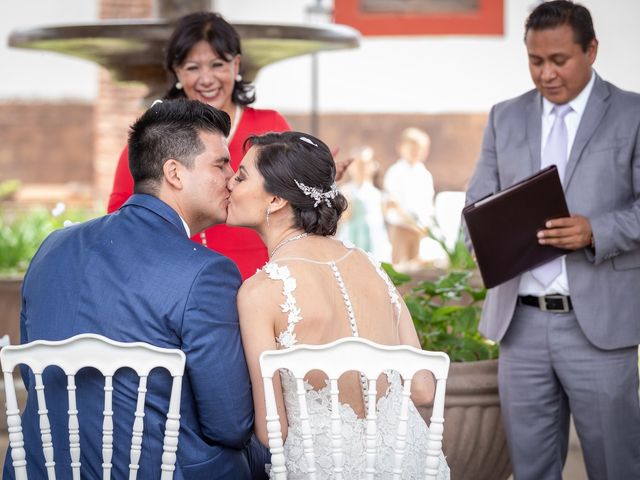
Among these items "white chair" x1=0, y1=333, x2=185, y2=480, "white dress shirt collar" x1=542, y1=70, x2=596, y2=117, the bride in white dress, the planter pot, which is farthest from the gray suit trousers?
"white chair" x1=0, y1=333, x2=185, y2=480

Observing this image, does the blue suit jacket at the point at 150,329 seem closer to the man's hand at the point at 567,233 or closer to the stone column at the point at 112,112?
the man's hand at the point at 567,233

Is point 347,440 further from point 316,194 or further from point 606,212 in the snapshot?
point 606,212

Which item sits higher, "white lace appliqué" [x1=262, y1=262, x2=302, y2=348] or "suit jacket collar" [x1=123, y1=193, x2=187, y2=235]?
"suit jacket collar" [x1=123, y1=193, x2=187, y2=235]

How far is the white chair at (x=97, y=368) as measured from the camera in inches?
84.6

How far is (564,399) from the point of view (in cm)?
332

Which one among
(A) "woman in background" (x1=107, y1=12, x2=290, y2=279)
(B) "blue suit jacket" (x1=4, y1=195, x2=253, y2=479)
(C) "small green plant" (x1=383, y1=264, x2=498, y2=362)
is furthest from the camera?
(C) "small green plant" (x1=383, y1=264, x2=498, y2=362)

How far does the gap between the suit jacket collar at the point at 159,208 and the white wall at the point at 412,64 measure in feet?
36.1

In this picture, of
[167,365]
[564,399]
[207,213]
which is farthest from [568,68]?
[167,365]

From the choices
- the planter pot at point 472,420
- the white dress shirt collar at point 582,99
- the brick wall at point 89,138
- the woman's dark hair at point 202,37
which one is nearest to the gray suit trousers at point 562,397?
the planter pot at point 472,420

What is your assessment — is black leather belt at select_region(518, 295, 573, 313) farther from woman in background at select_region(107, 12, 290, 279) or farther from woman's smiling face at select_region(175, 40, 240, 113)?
woman's smiling face at select_region(175, 40, 240, 113)

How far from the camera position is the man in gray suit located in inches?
124

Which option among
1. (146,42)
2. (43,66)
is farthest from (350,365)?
(43,66)

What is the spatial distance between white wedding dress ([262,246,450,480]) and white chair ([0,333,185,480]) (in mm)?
301

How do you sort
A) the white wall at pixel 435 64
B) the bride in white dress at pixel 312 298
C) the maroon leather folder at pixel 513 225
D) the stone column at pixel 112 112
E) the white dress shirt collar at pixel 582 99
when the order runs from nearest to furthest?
the bride in white dress at pixel 312 298 < the maroon leather folder at pixel 513 225 < the white dress shirt collar at pixel 582 99 < the stone column at pixel 112 112 < the white wall at pixel 435 64
